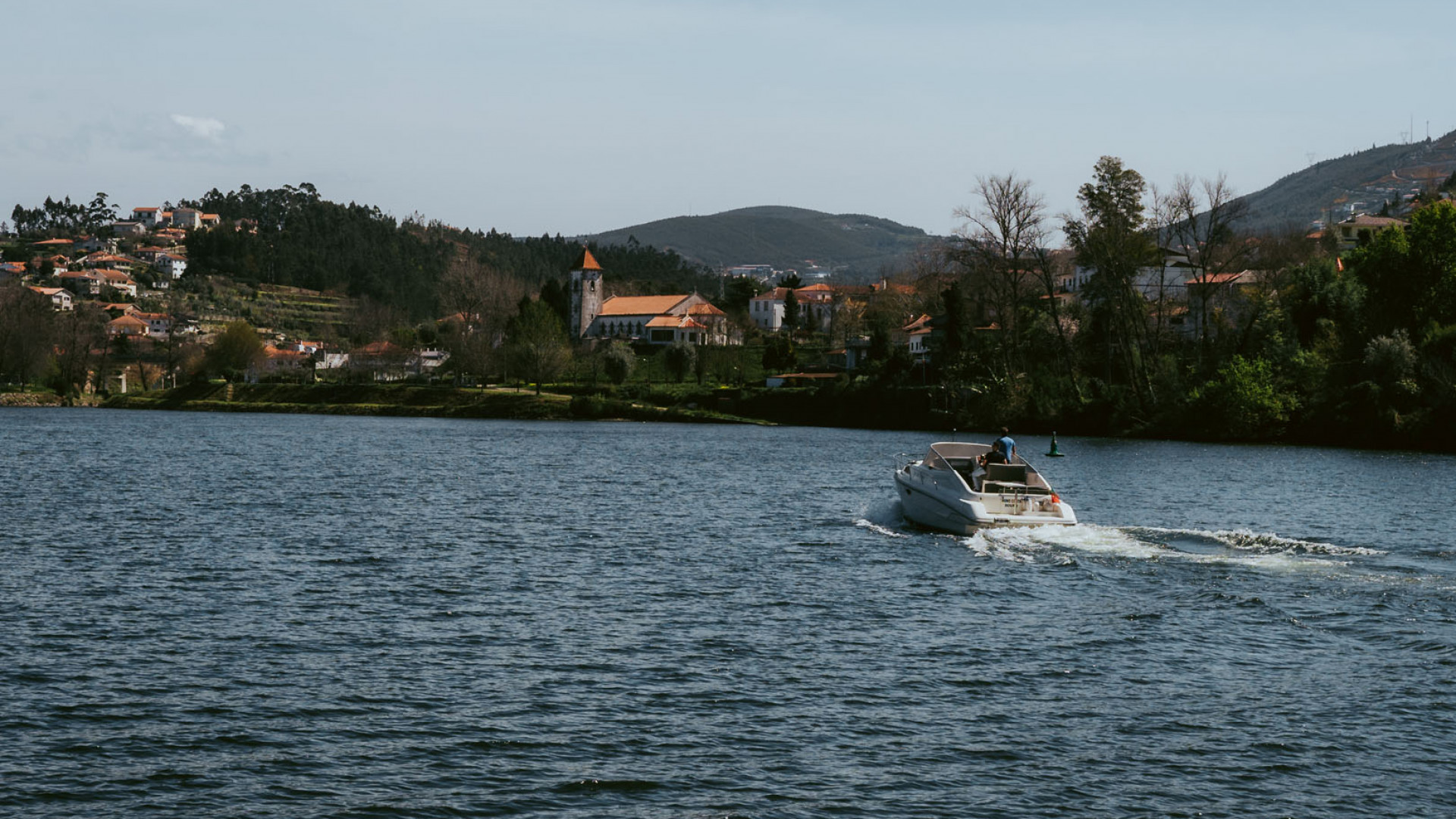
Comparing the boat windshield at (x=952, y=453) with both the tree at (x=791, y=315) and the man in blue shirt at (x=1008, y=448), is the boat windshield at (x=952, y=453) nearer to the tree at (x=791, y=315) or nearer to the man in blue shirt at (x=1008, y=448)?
the man in blue shirt at (x=1008, y=448)

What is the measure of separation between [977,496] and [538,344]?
363 ft

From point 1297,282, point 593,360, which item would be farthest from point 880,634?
point 593,360

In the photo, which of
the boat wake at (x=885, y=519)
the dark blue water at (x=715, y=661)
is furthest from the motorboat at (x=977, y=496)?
the dark blue water at (x=715, y=661)

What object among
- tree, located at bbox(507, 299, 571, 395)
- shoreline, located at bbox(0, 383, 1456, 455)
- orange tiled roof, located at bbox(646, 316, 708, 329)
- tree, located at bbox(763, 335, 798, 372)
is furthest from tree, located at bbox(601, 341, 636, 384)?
orange tiled roof, located at bbox(646, 316, 708, 329)

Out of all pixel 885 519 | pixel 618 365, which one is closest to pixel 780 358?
pixel 618 365

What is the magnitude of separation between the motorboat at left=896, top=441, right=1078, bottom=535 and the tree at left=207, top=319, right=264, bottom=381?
148 meters

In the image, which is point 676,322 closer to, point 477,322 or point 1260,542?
point 477,322

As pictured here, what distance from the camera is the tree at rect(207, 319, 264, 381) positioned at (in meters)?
173

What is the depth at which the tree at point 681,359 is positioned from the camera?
5955 inches

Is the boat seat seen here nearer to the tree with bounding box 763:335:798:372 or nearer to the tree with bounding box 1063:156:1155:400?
the tree with bounding box 1063:156:1155:400

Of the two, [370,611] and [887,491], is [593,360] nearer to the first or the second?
[887,491]

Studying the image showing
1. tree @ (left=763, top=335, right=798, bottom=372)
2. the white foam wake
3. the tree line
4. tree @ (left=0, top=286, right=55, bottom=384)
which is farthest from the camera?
tree @ (left=0, top=286, right=55, bottom=384)

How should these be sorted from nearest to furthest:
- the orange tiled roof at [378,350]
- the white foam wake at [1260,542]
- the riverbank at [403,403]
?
the white foam wake at [1260,542], the riverbank at [403,403], the orange tiled roof at [378,350]

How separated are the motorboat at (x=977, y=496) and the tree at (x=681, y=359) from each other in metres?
109
